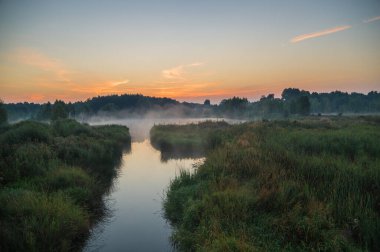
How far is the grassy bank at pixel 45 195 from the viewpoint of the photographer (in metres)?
8.63

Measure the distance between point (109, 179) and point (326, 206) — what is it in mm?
16055

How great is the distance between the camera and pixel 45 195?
1138 cm

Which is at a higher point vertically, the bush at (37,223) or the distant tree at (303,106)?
the distant tree at (303,106)

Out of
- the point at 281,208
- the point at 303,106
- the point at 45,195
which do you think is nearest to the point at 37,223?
the point at 45,195

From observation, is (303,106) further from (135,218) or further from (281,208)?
(281,208)

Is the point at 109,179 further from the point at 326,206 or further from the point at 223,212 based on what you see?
the point at 326,206

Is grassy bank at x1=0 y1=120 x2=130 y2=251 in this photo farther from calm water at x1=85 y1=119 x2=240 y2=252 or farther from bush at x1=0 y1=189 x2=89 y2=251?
calm water at x1=85 y1=119 x2=240 y2=252

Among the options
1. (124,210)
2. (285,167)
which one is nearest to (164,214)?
(124,210)

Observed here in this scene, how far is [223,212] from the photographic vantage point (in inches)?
391

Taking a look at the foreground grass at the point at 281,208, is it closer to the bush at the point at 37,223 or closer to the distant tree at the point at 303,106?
the bush at the point at 37,223

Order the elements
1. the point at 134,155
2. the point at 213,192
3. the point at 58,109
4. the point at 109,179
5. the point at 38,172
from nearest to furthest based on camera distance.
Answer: the point at 213,192 → the point at 38,172 → the point at 109,179 → the point at 134,155 → the point at 58,109

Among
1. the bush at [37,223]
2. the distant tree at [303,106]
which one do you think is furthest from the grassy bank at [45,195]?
the distant tree at [303,106]

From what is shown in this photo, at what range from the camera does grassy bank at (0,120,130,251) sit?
8.63 m

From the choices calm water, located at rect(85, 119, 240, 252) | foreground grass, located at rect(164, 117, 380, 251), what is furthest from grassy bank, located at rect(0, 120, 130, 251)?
foreground grass, located at rect(164, 117, 380, 251)
